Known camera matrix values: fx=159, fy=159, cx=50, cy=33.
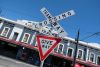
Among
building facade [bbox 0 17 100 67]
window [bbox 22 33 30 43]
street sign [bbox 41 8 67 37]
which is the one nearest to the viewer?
street sign [bbox 41 8 67 37]

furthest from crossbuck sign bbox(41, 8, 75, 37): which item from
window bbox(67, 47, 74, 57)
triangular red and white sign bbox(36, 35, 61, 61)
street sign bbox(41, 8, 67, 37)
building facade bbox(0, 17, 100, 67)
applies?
window bbox(67, 47, 74, 57)

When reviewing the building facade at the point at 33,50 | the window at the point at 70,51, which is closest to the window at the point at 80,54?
the building facade at the point at 33,50

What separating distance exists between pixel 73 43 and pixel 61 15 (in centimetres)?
2903

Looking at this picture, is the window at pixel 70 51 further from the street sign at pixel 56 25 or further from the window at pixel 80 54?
the street sign at pixel 56 25

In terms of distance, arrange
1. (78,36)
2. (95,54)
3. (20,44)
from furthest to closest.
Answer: (95,54) < (20,44) < (78,36)

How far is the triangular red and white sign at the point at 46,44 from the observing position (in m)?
4.70

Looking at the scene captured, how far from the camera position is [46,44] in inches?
→ 192

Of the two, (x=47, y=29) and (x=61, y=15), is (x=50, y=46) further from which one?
(x=61, y=15)

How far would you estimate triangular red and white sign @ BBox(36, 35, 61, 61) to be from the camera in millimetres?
4695

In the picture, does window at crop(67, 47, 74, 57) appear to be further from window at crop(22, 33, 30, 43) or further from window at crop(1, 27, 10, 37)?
window at crop(1, 27, 10, 37)

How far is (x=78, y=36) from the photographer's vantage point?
2081 cm

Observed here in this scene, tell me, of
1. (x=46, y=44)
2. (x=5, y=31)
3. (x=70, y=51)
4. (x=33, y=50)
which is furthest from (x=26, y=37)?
(x=46, y=44)

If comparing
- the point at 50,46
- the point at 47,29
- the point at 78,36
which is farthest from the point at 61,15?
the point at 78,36

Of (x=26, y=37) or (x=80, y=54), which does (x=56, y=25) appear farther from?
(x=26, y=37)
